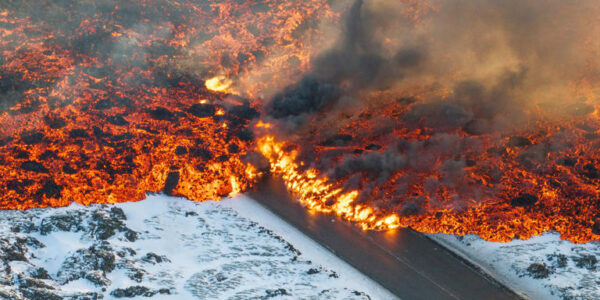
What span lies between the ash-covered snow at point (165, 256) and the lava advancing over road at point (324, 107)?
7.75 feet

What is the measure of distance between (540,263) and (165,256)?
2409 centimetres

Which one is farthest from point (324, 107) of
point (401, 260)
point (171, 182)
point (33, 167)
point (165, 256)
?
point (33, 167)

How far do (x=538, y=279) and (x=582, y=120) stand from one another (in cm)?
1724

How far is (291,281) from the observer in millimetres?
25438

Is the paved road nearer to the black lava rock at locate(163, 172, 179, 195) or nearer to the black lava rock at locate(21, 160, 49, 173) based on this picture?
the black lava rock at locate(163, 172, 179, 195)

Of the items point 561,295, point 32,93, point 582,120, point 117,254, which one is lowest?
point 117,254

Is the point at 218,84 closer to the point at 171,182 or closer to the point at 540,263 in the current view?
the point at 171,182

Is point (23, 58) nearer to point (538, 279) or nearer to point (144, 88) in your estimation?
point (144, 88)

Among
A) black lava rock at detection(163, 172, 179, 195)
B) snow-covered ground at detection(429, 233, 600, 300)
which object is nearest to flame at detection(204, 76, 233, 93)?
black lava rock at detection(163, 172, 179, 195)

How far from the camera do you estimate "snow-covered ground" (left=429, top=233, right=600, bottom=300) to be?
2569 cm

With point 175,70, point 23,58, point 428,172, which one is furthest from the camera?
point 175,70

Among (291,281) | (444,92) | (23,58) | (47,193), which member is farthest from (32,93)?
(444,92)

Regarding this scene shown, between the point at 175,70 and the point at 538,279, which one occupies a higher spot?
the point at 175,70

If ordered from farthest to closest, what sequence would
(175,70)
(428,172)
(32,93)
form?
(175,70), (32,93), (428,172)
